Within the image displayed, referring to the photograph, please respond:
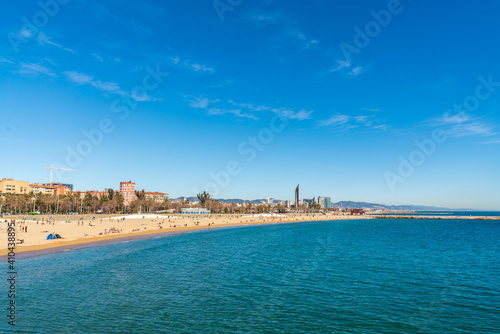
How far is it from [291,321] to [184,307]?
334 inches

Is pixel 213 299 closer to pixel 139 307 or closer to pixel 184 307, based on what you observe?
pixel 184 307

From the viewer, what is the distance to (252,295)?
26562 mm

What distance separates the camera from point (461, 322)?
829 inches

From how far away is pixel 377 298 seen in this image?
2603cm

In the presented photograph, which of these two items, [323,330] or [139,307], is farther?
[139,307]

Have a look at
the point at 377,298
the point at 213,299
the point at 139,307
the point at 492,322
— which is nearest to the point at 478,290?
the point at 492,322

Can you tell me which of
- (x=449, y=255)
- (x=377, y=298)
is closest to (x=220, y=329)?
(x=377, y=298)

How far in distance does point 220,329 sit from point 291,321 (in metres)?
5.16

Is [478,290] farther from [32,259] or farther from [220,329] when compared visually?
[32,259]

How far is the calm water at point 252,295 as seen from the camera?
19984mm

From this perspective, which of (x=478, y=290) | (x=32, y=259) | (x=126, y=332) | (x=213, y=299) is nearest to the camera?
(x=126, y=332)

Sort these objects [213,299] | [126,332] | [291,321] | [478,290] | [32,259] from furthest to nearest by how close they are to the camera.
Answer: [32,259], [478,290], [213,299], [291,321], [126,332]

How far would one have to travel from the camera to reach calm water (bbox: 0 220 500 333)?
65.6 ft

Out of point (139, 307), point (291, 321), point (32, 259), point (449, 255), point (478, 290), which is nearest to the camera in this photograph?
point (291, 321)
